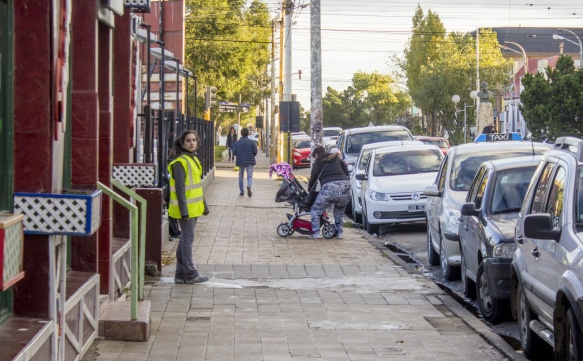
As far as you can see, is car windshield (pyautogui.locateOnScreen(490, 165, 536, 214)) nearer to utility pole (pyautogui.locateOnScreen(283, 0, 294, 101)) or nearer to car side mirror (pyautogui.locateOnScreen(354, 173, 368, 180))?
car side mirror (pyautogui.locateOnScreen(354, 173, 368, 180))

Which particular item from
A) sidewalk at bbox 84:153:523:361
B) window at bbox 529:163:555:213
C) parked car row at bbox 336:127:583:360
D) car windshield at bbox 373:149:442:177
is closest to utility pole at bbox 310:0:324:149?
car windshield at bbox 373:149:442:177

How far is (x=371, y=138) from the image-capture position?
29891 mm

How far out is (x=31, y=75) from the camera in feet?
20.7

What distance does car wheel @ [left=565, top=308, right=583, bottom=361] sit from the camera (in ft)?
22.6

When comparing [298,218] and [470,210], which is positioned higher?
[470,210]

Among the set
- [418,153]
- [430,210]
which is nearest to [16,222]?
[430,210]

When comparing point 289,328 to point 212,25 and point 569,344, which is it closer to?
point 569,344

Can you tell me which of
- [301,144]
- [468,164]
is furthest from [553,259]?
[301,144]

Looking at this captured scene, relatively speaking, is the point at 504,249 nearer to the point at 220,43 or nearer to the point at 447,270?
the point at 447,270

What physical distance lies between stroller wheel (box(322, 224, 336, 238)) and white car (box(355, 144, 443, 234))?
5.90 feet

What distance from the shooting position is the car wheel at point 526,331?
8602 millimetres

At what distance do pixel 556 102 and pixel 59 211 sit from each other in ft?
142

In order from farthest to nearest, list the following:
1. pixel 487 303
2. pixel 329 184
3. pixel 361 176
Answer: pixel 361 176
pixel 329 184
pixel 487 303

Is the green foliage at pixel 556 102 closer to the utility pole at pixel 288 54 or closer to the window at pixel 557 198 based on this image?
the utility pole at pixel 288 54
